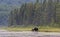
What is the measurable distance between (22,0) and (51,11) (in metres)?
1.17

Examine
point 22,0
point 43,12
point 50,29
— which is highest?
point 22,0

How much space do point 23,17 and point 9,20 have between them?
555 mm

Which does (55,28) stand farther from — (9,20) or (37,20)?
(9,20)

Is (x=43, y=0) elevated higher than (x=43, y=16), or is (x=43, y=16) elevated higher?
(x=43, y=0)

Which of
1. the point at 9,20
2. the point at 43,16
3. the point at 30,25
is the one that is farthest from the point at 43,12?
the point at 9,20

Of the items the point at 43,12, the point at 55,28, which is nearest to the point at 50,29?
the point at 55,28

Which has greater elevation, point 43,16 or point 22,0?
point 22,0

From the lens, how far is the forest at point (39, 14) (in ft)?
24.7

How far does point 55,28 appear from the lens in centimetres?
743

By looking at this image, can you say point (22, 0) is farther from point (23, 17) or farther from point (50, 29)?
point (50, 29)

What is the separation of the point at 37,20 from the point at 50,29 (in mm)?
605

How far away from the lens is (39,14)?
7594mm

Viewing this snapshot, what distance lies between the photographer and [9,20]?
7.46 m

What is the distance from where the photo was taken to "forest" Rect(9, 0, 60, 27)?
7.54m
